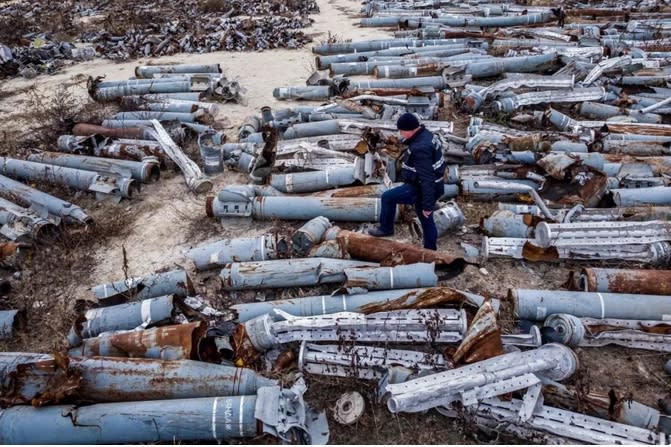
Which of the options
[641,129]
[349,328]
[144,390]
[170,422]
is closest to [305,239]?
[349,328]

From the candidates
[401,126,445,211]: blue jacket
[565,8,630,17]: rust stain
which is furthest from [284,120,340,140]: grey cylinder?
[565,8,630,17]: rust stain

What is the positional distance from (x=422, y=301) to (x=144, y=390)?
2.56 m

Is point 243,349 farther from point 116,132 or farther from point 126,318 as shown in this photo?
point 116,132

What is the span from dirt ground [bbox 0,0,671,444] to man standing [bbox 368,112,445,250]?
2.37 feet

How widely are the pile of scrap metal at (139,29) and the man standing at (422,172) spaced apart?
36.9 feet

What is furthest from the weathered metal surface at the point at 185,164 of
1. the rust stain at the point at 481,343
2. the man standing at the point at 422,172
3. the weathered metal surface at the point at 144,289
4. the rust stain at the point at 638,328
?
the rust stain at the point at 638,328

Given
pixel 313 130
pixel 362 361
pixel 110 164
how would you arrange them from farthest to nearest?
pixel 313 130 < pixel 110 164 < pixel 362 361

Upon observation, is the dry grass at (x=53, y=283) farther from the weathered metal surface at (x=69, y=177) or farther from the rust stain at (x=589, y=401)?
the rust stain at (x=589, y=401)

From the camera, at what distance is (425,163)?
16.4 feet

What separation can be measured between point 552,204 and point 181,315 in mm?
4857

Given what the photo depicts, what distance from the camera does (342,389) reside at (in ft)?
13.3

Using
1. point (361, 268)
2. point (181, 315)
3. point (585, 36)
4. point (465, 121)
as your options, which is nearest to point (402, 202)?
point (361, 268)

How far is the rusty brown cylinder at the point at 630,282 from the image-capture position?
467cm

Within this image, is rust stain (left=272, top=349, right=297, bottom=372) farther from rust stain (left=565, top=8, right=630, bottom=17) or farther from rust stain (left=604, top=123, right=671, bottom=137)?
rust stain (left=565, top=8, right=630, bottom=17)
